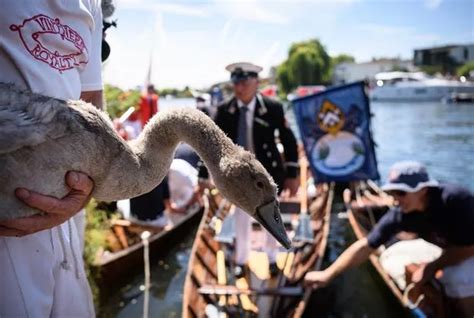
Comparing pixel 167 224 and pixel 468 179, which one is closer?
pixel 167 224

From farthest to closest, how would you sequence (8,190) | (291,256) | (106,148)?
1. (291,256)
2. (106,148)
3. (8,190)

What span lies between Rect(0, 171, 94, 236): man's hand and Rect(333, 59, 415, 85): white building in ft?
369

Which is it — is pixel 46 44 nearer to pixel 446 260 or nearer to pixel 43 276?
pixel 43 276

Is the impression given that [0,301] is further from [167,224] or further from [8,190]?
[167,224]

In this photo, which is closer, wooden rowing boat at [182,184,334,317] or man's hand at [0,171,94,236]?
man's hand at [0,171,94,236]

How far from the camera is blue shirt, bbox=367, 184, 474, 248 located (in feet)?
14.4

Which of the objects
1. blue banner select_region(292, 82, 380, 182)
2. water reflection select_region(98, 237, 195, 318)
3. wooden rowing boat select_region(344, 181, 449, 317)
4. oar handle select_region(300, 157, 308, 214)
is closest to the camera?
wooden rowing boat select_region(344, 181, 449, 317)

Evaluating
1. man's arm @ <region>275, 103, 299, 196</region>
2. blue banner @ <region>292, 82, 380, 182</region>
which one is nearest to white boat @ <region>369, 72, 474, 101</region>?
blue banner @ <region>292, 82, 380, 182</region>

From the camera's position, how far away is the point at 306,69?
81562mm

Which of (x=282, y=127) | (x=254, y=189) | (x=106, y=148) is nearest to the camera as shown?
(x=106, y=148)

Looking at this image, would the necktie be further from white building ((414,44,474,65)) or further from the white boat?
white building ((414,44,474,65))

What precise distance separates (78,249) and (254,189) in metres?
0.94

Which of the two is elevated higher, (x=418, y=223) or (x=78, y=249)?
(x=78, y=249)

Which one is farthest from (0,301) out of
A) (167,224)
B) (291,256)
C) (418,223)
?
(167,224)
